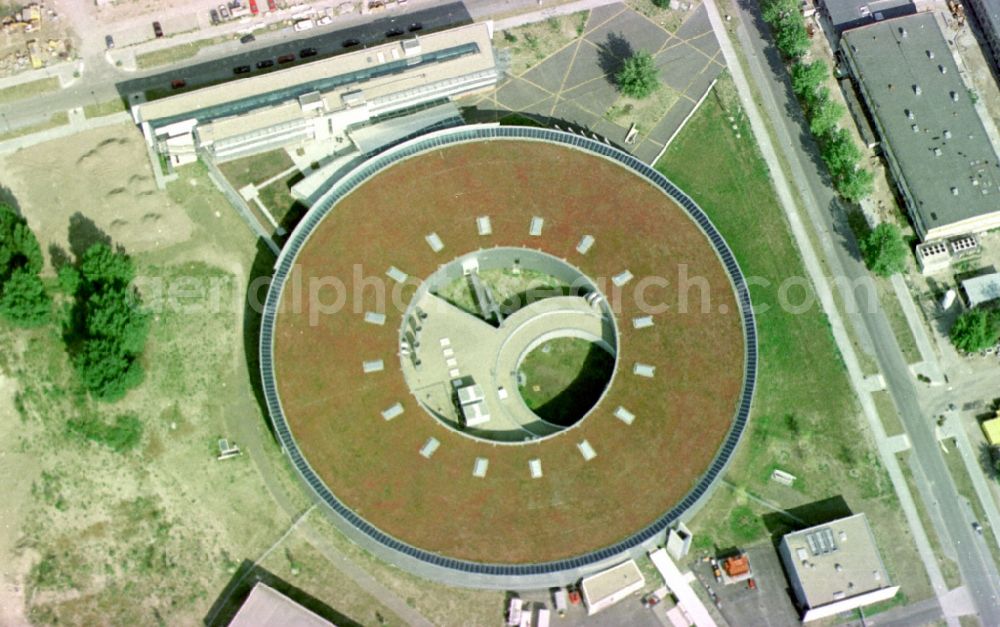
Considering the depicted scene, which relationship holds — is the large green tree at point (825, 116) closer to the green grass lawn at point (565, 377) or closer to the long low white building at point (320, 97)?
the green grass lawn at point (565, 377)

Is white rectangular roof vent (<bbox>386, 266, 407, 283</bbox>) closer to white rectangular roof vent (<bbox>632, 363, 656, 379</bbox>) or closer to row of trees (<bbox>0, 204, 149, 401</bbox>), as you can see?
white rectangular roof vent (<bbox>632, 363, 656, 379</bbox>)

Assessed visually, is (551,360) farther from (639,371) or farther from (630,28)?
(630,28)

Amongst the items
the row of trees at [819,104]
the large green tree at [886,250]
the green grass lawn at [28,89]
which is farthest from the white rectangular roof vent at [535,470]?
the green grass lawn at [28,89]

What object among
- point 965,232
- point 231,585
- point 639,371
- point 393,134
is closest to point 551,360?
point 639,371

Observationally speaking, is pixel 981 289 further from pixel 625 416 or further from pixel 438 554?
pixel 438 554

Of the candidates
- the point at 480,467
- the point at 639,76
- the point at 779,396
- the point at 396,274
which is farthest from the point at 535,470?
the point at 639,76
